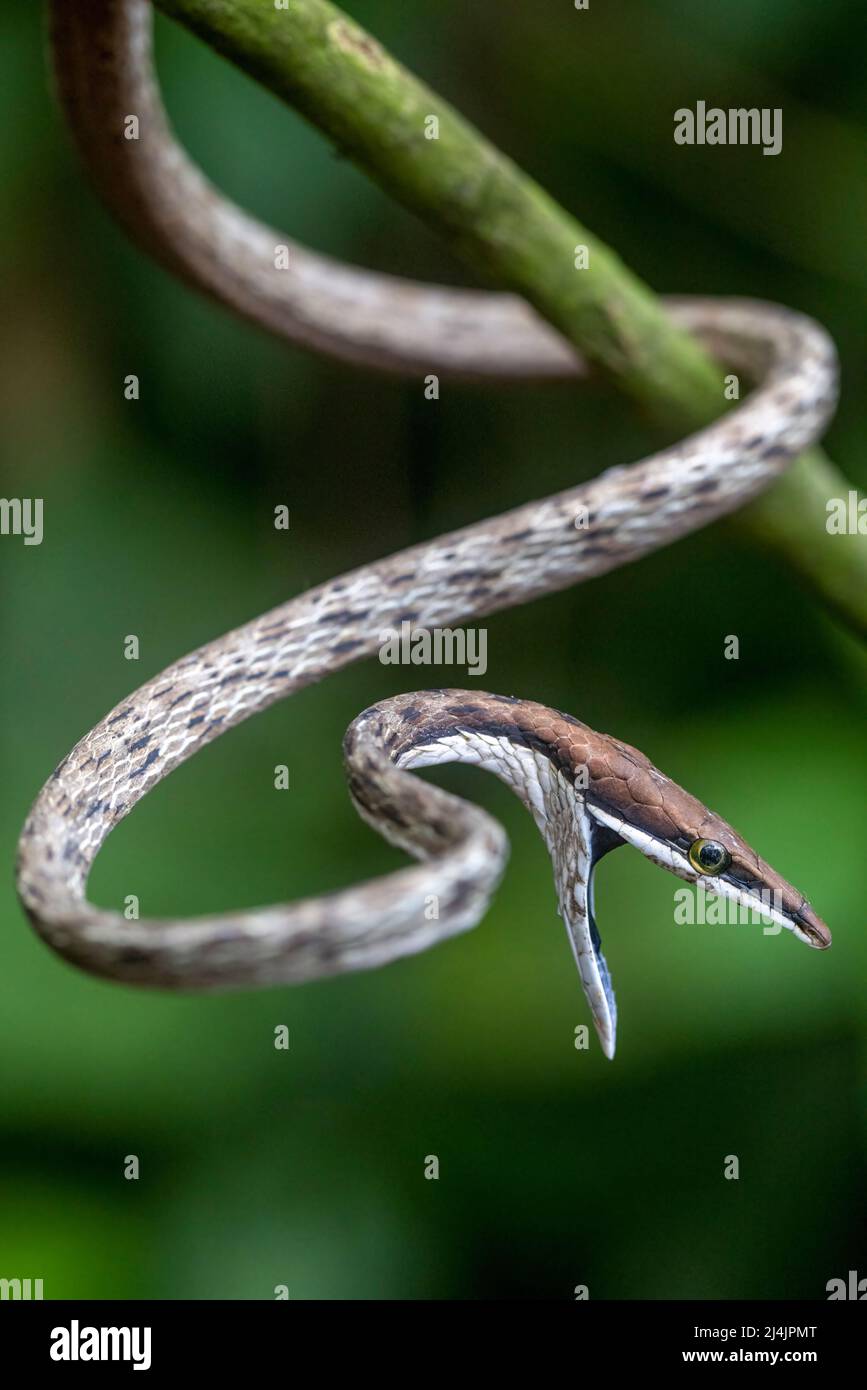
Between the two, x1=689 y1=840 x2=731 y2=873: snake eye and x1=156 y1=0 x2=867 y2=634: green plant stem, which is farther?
x1=156 y1=0 x2=867 y2=634: green plant stem

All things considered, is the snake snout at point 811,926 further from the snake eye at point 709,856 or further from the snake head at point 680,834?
the snake eye at point 709,856

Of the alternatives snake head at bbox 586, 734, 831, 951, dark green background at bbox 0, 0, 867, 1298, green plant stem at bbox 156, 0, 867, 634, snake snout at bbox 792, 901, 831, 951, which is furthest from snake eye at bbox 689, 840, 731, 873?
dark green background at bbox 0, 0, 867, 1298

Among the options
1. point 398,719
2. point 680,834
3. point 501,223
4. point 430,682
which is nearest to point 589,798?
point 680,834

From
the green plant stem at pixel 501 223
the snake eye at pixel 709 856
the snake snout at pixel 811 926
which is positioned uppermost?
the green plant stem at pixel 501 223

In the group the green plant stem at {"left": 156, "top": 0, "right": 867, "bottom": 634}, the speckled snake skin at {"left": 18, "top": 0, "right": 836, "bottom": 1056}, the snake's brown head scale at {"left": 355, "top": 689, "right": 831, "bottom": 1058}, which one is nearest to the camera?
the speckled snake skin at {"left": 18, "top": 0, "right": 836, "bottom": 1056}

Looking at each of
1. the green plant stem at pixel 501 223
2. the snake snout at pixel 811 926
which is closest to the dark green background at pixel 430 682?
the green plant stem at pixel 501 223

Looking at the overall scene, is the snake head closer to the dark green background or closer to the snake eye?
the snake eye

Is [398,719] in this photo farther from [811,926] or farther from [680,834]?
[811,926]
